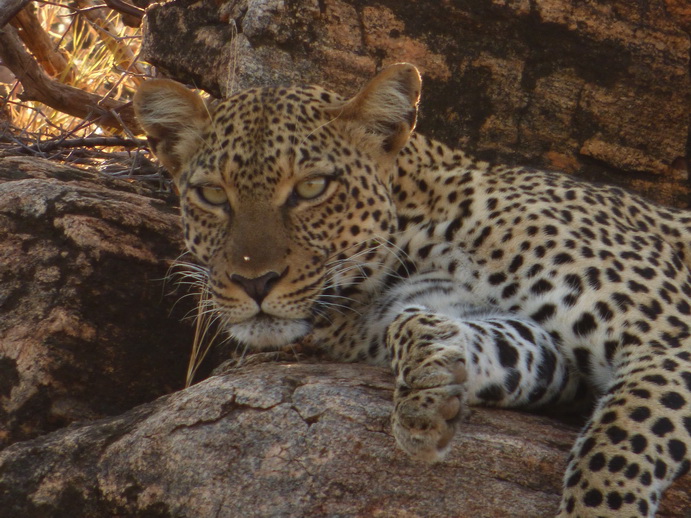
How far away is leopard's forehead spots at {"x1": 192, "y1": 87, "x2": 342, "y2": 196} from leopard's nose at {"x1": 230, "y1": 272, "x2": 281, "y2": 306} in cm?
49

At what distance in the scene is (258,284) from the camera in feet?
14.7

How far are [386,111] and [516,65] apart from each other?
2.71m

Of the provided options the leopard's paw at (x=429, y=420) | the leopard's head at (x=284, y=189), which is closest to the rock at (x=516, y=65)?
the leopard's head at (x=284, y=189)

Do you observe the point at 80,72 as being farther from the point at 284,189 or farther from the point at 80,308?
the point at 284,189

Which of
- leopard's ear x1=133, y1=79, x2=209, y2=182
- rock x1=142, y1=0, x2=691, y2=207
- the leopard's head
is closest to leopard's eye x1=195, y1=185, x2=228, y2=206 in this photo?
the leopard's head

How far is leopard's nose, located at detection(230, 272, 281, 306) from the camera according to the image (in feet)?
14.7

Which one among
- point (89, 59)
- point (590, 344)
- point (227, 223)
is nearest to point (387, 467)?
point (590, 344)

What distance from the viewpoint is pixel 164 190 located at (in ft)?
25.2

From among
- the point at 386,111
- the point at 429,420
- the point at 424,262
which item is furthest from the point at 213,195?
the point at 429,420

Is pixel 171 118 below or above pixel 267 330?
above

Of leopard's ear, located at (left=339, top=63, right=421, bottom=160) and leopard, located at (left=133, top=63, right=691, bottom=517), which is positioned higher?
leopard's ear, located at (left=339, top=63, right=421, bottom=160)

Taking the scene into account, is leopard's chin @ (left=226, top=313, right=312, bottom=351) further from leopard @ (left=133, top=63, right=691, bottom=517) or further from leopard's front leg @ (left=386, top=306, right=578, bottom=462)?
leopard's front leg @ (left=386, top=306, right=578, bottom=462)

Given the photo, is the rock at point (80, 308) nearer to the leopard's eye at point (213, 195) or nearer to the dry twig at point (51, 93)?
the leopard's eye at point (213, 195)

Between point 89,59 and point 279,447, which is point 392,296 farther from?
point 89,59
